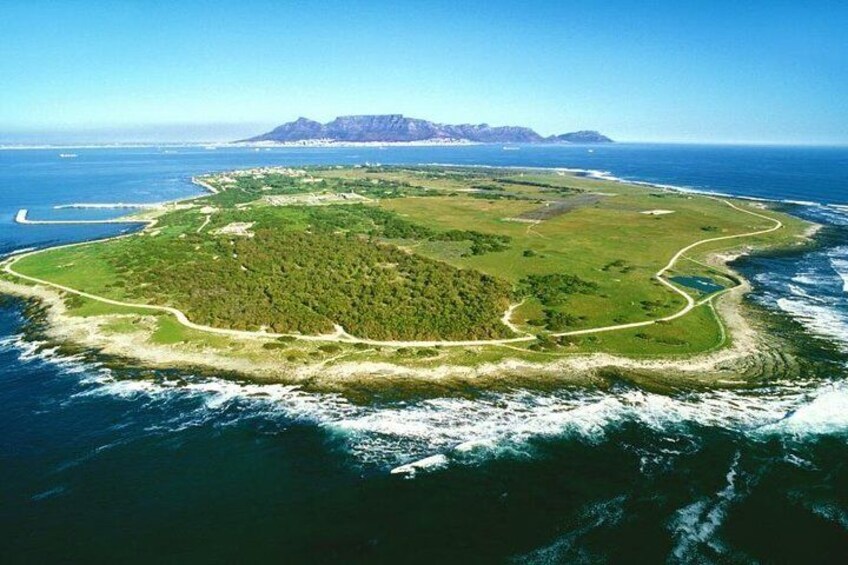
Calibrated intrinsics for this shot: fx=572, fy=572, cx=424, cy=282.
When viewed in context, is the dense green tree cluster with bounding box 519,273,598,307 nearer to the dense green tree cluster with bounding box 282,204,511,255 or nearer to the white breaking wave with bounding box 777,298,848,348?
the dense green tree cluster with bounding box 282,204,511,255

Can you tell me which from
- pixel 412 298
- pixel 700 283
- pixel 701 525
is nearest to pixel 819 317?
pixel 700 283

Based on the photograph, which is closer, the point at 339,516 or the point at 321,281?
the point at 339,516

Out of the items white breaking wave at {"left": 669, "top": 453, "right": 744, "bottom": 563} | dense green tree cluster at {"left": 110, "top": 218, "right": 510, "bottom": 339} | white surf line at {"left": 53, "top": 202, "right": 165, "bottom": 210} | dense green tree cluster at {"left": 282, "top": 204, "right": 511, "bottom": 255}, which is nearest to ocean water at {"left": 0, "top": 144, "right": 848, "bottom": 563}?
white breaking wave at {"left": 669, "top": 453, "right": 744, "bottom": 563}

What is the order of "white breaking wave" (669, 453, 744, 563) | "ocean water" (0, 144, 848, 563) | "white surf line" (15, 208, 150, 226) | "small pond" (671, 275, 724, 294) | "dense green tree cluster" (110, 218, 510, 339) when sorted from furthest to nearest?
1. "white surf line" (15, 208, 150, 226)
2. "small pond" (671, 275, 724, 294)
3. "dense green tree cluster" (110, 218, 510, 339)
4. "ocean water" (0, 144, 848, 563)
5. "white breaking wave" (669, 453, 744, 563)

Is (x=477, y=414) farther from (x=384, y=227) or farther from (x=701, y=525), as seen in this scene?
(x=384, y=227)

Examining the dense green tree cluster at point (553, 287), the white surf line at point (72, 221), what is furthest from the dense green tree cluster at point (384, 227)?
the white surf line at point (72, 221)

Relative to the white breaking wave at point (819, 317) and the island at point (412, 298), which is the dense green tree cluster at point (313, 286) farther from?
the white breaking wave at point (819, 317)

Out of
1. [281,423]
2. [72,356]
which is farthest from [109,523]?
[72,356]

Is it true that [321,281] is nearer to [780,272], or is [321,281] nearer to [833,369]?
[833,369]
